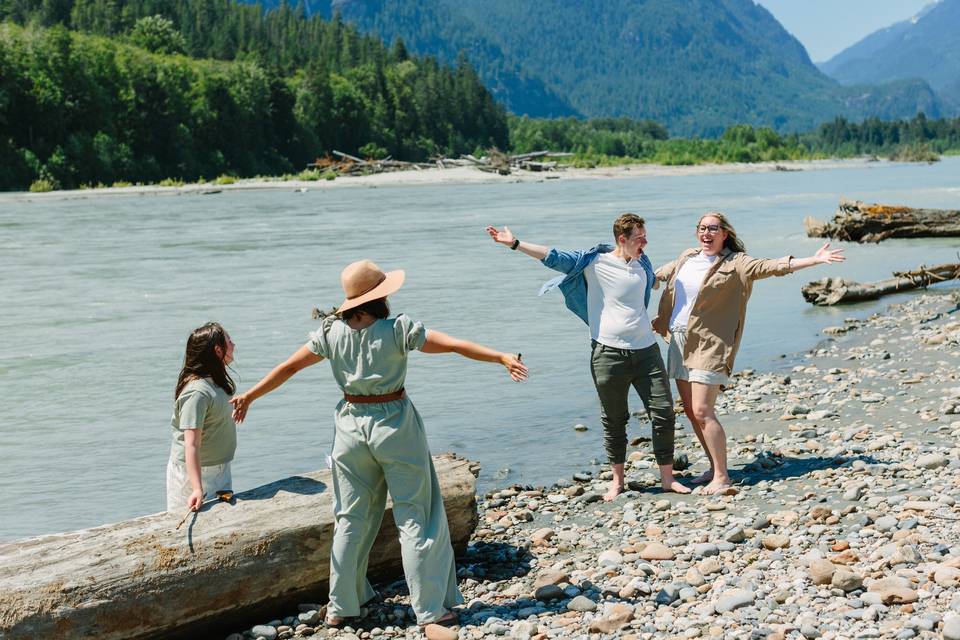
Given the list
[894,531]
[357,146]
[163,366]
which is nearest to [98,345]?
[163,366]

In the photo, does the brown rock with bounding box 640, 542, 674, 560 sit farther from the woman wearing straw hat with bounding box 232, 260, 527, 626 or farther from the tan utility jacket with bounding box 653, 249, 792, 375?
the tan utility jacket with bounding box 653, 249, 792, 375

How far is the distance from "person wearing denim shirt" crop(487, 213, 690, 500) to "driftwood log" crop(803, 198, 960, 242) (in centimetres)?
2314

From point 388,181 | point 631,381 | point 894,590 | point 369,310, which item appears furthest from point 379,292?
point 388,181

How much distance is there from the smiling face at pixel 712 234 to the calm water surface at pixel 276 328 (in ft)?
10.3

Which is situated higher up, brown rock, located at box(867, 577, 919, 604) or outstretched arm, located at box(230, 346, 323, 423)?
outstretched arm, located at box(230, 346, 323, 423)

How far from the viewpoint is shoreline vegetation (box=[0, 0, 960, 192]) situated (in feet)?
292

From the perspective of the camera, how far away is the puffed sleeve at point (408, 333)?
231 inches

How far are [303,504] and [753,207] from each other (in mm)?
49449

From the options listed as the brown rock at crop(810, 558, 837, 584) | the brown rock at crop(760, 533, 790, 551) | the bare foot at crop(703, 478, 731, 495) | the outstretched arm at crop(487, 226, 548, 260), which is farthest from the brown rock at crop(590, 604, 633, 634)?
the outstretched arm at crop(487, 226, 548, 260)

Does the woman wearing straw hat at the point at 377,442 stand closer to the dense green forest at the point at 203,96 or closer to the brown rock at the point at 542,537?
the brown rock at the point at 542,537

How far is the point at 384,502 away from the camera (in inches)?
247

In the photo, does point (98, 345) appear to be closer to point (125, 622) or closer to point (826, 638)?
point (125, 622)

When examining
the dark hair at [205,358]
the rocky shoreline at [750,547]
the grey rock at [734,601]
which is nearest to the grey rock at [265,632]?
the rocky shoreline at [750,547]

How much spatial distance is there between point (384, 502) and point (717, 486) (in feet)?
10.5
